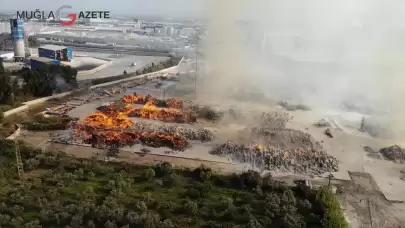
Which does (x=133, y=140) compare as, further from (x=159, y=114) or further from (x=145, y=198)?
(x=145, y=198)

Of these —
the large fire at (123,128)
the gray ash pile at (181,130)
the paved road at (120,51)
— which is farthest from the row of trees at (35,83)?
the paved road at (120,51)

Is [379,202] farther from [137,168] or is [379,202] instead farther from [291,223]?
[137,168]

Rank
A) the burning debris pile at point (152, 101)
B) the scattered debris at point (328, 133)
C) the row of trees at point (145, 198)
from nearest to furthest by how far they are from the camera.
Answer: the row of trees at point (145, 198) → the scattered debris at point (328, 133) → the burning debris pile at point (152, 101)

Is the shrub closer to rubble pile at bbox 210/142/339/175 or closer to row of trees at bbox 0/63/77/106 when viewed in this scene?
rubble pile at bbox 210/142/339/175

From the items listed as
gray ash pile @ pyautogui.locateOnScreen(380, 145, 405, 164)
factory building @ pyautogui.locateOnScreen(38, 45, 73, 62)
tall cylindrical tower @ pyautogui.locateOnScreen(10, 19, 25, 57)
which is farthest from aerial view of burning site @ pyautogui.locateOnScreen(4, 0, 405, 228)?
tall cylindrical tower @ pyautogui.locateOnScreen(10, 19, 25, 57)

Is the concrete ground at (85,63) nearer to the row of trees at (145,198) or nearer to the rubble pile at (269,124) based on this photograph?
the rubble pile at (269,124)

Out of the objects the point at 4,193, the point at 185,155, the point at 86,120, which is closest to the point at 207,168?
the point at 185,155
